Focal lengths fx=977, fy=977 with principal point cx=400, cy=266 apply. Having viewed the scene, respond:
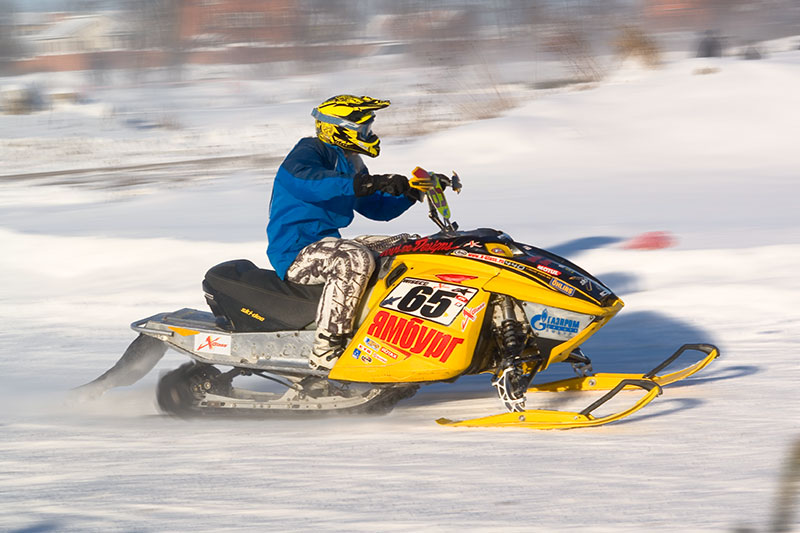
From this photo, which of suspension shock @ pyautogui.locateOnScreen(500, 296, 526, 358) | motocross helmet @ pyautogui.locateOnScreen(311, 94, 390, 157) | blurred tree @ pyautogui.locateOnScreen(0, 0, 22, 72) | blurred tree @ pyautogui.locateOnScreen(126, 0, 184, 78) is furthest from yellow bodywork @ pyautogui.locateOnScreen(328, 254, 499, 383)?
blurred tree @ pyautogui.locateOnScreen(0, 0, 22, 72)

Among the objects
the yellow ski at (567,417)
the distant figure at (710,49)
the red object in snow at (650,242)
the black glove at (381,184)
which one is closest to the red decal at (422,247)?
the black glove at (381,184)

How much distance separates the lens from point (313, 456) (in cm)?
472

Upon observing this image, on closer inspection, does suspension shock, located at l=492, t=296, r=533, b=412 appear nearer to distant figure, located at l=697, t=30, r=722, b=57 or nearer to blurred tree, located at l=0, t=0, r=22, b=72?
distant figure, located at l=697, t=30, r=722, b=57

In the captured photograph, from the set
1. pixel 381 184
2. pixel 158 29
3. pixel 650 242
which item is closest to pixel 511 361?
pixel 381 184

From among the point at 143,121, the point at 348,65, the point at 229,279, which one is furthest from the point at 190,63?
the point at 229,279

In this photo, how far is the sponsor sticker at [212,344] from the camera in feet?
18.5

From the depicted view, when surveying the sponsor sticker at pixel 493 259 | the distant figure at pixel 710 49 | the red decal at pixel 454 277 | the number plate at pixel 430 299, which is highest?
the distant figure at pixel 710 49

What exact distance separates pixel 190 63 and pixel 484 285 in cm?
3515

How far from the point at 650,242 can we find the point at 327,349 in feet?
15.5

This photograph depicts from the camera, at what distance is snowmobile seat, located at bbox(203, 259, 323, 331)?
545 centimetres

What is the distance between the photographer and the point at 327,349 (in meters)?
5.26

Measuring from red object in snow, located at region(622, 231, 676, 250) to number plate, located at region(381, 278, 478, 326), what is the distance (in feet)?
13.8

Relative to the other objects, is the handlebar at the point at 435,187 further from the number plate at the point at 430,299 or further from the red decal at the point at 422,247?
the number plate at the point at 430,299

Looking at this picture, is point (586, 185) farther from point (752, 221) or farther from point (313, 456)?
point (313, 456)
